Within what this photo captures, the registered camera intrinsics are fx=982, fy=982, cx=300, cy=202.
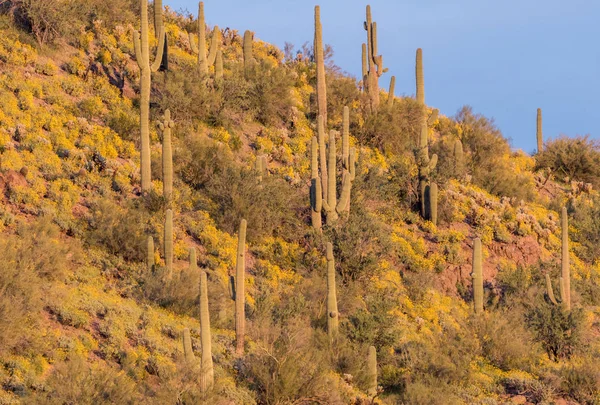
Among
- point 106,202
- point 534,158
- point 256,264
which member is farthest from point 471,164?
point 106,202

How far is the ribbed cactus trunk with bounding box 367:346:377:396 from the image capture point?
2223 cm

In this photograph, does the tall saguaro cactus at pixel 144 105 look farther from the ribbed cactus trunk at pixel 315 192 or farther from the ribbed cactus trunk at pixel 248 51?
the ribbed cactus trunk at pixel 248 51

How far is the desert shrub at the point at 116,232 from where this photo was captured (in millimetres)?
24844

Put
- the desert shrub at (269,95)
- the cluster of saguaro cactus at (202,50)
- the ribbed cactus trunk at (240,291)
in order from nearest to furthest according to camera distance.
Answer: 1. the ribbed cactus trunk at (240,291)
2. the cluster of saguaro cactus at (202,50)
3. the desert shrub at (269,95)

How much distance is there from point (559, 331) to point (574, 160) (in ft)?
56.9

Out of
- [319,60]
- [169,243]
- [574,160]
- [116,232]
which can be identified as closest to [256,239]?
[116,232]

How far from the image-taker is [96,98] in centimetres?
3169

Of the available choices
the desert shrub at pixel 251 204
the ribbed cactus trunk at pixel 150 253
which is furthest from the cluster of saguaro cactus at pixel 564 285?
the ribbed cactus trunk at pixel 150 253

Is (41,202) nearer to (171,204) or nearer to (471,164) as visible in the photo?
(171,204)

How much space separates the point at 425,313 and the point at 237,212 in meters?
6.12

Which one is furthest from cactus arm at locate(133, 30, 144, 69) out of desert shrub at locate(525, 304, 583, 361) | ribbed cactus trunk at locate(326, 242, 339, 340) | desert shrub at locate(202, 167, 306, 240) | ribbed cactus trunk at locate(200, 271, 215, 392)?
desert shrub at locate(525, 304, 583, 361)

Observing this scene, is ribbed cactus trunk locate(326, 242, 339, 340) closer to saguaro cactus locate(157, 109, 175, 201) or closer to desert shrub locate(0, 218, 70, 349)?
saguaro cactus locate(157, 109, 175, 201)

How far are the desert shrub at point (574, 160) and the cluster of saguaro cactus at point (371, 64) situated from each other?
10.0 m

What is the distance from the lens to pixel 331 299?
23.8 meters
